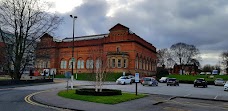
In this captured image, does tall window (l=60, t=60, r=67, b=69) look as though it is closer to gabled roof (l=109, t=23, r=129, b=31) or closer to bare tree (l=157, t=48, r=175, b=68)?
gabled roof (l=109, t=23, r=129, b=31)

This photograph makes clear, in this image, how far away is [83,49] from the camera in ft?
276

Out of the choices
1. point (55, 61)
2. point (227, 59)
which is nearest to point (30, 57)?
point (55, 61)

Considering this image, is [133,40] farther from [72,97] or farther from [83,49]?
[72,97]

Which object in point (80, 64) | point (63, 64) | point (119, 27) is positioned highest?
point (119, 27)

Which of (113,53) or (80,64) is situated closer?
(113,53)

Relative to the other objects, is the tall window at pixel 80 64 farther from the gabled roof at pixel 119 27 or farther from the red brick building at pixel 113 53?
the gabled roof at pixel 119 27

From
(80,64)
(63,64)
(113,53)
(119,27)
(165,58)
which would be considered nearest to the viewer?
(113,53)

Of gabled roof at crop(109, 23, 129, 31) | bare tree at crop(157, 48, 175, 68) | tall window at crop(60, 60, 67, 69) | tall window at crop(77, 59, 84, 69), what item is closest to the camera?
gabled roof at crop(109, 23, 129, 31)

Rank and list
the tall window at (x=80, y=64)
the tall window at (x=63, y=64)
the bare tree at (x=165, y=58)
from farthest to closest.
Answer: the bare tree at (x=165, y=58) < the tall window at (x=63, y=64) < the tall window at (x=80, y=64)

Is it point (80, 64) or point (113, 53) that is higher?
point (113, 53)

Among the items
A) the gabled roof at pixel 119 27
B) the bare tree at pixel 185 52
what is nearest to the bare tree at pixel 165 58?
the bare tree at pixel 185 52

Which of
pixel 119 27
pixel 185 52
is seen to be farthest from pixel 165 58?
pixel 119 27

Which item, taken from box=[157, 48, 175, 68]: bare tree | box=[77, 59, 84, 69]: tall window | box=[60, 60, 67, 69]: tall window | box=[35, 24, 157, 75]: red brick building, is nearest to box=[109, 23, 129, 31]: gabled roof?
box=[35, 24, 157, 75]: red brick building

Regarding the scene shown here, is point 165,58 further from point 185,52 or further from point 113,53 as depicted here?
point 113,53
